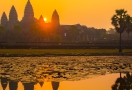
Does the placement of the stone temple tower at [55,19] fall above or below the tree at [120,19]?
above

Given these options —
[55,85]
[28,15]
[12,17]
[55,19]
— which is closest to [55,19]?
[55,19]

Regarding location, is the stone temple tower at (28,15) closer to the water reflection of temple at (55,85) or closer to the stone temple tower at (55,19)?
the stone temple tower at (55,19)

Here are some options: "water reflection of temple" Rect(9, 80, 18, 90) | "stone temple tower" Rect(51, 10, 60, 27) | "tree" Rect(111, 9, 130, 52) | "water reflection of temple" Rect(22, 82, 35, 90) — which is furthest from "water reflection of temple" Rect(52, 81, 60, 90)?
"stone temple tower" Rect(51, 10, 60, 27)

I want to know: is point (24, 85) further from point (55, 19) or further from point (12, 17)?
point (12, 17)

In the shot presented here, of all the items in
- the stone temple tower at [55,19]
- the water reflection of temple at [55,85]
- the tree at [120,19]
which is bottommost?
the water reflection of temple at [55,85]

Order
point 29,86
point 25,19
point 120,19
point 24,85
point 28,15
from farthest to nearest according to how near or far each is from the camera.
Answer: point 28,15, point 25,19, point 120,19, point 24,85, point 29,86

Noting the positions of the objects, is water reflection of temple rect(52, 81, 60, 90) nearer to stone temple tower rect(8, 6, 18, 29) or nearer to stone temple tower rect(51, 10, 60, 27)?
stone temple tower rect(51, 10, 60, 27)

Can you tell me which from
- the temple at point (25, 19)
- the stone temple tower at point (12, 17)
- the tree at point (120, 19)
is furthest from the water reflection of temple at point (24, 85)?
the stone temple tower at point (12, 17)

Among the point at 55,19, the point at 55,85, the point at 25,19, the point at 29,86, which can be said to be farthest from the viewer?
the point at 25,19

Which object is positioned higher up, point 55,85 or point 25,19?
point 25,19

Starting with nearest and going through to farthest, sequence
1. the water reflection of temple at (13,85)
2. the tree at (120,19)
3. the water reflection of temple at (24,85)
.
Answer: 1. the water reflection of temple at (13,85)
2. the water reflection of temple at (24,85)
3. the tree at (120,19)

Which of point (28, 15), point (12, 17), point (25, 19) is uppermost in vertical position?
point (28, 15)

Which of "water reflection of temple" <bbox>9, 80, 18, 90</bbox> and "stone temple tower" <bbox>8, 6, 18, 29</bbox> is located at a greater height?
"stone temple tower" <bbox>8, 6, 18, 29</bbox>

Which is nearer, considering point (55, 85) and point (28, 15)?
point (55, 85)
